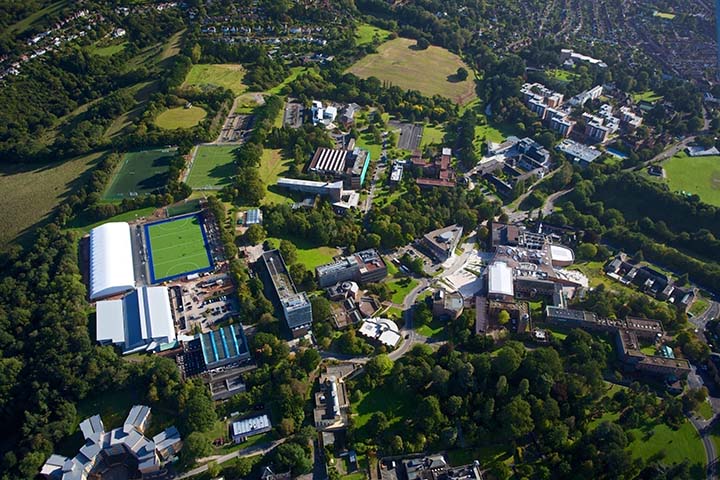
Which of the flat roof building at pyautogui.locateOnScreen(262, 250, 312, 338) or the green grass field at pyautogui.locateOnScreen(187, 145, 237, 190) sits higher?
the green grass field at pyautogui.locateOnScreen(187, 145, 237, 190)

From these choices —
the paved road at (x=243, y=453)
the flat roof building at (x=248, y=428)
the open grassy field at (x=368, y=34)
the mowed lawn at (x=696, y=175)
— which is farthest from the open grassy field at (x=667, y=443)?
the open grassy field at (x=368, y=34)

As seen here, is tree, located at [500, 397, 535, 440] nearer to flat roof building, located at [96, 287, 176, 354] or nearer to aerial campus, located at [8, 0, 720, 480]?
aerial campus, located at [8, 0, 720, 480]

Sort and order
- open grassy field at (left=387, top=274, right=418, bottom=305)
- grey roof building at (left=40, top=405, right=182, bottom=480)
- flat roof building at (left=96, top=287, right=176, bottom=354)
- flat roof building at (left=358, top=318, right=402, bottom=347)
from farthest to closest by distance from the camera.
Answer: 1. open grassy field at (left=387, top=274, right=418, bottom=305)
2. flat roof building at (left=358, top=318, right=402, bottom=347)
3. flat roof building at (left=96, top=287, right=176, bottom=354)
4. grey roof building at (left=40, top=405, right=182, bottom=480)

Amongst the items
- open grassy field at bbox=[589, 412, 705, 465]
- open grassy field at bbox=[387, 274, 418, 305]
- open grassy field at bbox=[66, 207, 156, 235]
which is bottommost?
open grassy field at bbox=[589, 412, 705, 465]

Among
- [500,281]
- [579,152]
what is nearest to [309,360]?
[500,281]

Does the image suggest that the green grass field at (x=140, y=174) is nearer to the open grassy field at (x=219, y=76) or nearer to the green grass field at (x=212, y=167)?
the green grass field at (x=212, y=167)

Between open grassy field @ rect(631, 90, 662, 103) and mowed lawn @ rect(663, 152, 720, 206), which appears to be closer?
mowed lawn @ rect(663, 152, 720, 206)

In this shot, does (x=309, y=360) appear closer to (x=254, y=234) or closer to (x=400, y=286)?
(x=400, y=286)

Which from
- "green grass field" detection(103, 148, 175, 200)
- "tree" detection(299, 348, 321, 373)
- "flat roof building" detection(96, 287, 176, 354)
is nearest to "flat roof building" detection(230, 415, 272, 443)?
"tree" detection(299, 348, 321, 373)
